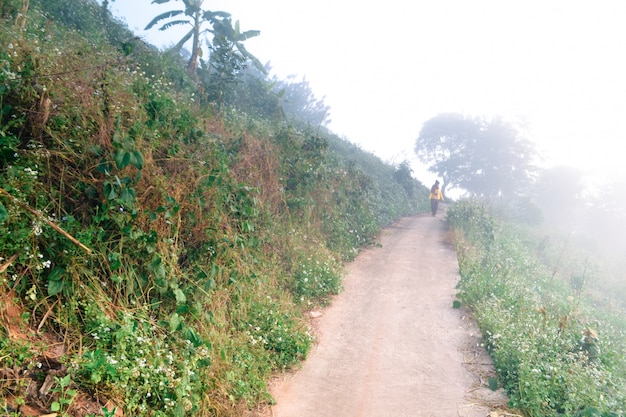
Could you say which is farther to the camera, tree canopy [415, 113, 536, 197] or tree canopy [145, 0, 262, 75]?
tree canopy [415, 113, 536, 197]

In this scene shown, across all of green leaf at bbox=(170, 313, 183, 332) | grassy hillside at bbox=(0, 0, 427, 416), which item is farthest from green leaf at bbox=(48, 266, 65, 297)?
green leaf at bbox=(170, 313, 183, 332)

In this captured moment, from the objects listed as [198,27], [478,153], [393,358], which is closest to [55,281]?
[393,358]

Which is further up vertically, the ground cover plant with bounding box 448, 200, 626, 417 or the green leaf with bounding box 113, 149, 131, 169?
the green leaf with bounding box 113, 149, 131, 169

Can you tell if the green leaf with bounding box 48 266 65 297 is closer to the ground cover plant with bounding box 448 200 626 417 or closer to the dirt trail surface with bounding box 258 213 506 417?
the dirt trail surface with bounding box 258 213 506 417

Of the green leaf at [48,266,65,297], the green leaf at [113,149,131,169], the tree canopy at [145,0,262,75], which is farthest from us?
the tree canopy at [145,0,262,75]

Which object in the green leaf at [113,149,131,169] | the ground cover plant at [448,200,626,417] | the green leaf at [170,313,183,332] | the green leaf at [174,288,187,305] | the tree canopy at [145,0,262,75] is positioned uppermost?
the tree canopy at [145,0,262,75]

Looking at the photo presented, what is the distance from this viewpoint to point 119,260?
13.7 ft

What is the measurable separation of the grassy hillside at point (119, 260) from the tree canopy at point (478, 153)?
128 ft

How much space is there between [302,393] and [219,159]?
3.70 m

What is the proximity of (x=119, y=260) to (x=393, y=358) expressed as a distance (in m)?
3.92

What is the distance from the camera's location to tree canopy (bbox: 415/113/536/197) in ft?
132

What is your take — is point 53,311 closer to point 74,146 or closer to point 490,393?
point 74,146

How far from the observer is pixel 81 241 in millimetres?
3830

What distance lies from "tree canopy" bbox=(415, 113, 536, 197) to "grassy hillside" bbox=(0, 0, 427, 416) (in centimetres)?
3905
